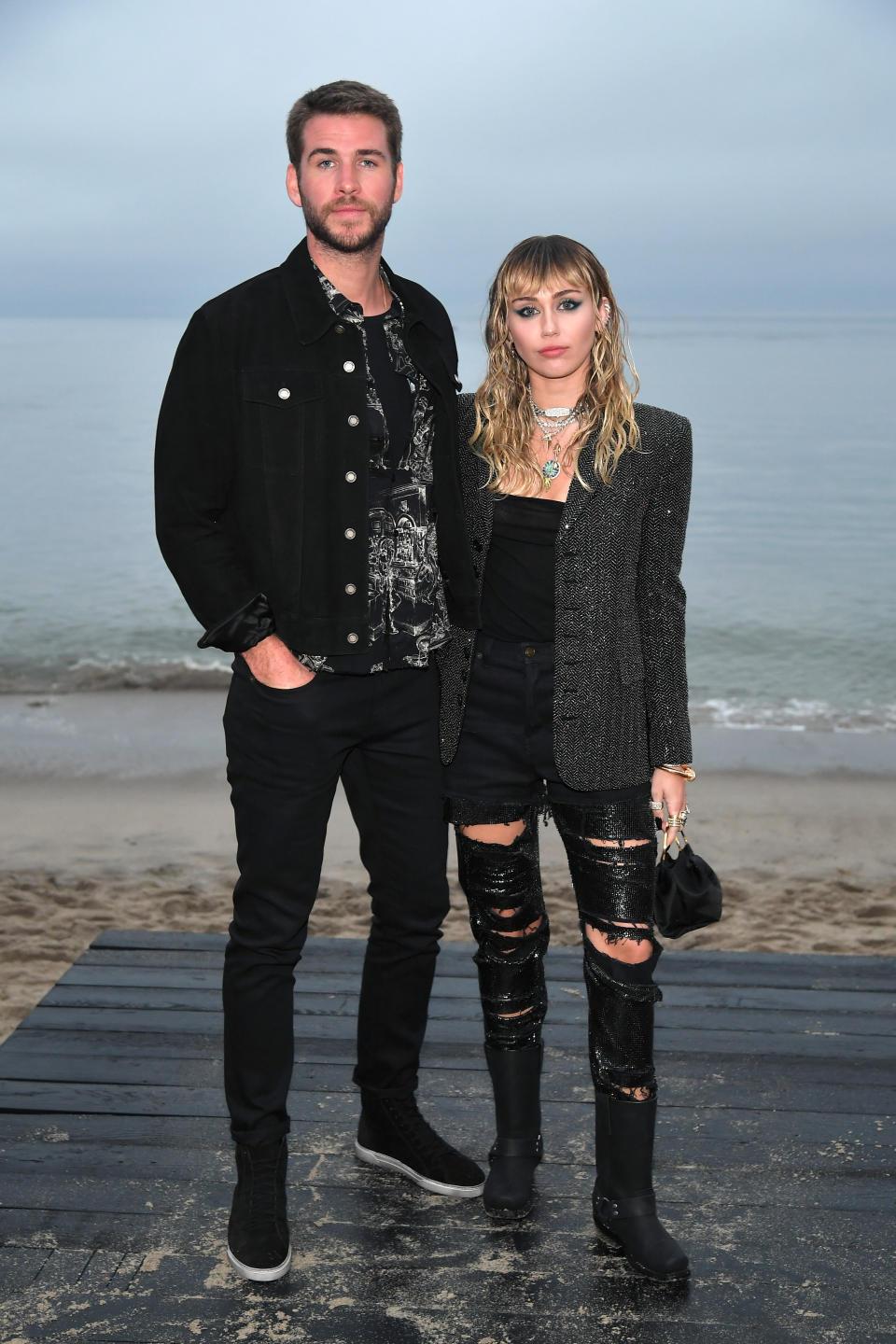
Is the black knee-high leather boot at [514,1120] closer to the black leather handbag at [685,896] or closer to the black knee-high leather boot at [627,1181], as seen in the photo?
the black knee-high leather boot at [627,1181]

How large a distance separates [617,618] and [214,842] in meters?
5.21

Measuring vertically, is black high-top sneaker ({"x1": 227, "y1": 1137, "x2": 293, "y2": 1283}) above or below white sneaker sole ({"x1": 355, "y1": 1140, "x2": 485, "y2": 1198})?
above

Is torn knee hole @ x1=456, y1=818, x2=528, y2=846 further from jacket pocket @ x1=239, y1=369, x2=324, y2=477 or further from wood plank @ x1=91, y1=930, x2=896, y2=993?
wood plank @ x1=91, y1=930, x2=896, y2=993

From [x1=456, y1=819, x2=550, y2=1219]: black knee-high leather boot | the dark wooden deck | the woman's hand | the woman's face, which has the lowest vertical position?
the dark wooden deck

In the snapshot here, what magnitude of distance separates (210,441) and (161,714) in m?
8.95

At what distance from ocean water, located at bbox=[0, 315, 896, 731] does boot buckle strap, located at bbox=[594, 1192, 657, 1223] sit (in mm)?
1731

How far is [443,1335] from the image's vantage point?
236cm

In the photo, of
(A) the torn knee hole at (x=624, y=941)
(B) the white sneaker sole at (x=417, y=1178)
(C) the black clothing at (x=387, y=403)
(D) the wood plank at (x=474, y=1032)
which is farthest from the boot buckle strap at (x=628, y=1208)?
(C) the black clothing at (x=387, y=403)

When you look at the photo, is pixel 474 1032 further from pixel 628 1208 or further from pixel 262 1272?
pixel 262 1272

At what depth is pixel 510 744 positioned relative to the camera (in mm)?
2631

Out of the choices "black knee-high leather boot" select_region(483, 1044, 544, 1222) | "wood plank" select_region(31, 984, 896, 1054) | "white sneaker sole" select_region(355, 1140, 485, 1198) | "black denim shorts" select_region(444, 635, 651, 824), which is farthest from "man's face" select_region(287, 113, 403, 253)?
"wood plank" select_region(31, 984, 896, 1054)

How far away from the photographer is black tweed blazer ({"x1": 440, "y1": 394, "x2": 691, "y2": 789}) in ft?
8.32

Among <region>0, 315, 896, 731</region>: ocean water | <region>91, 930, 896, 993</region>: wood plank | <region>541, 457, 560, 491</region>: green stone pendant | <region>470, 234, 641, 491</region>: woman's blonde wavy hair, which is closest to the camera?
<region>470, 234, 641, 491</region>: woman's blonde wavy hair

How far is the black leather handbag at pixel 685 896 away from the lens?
101 inches
